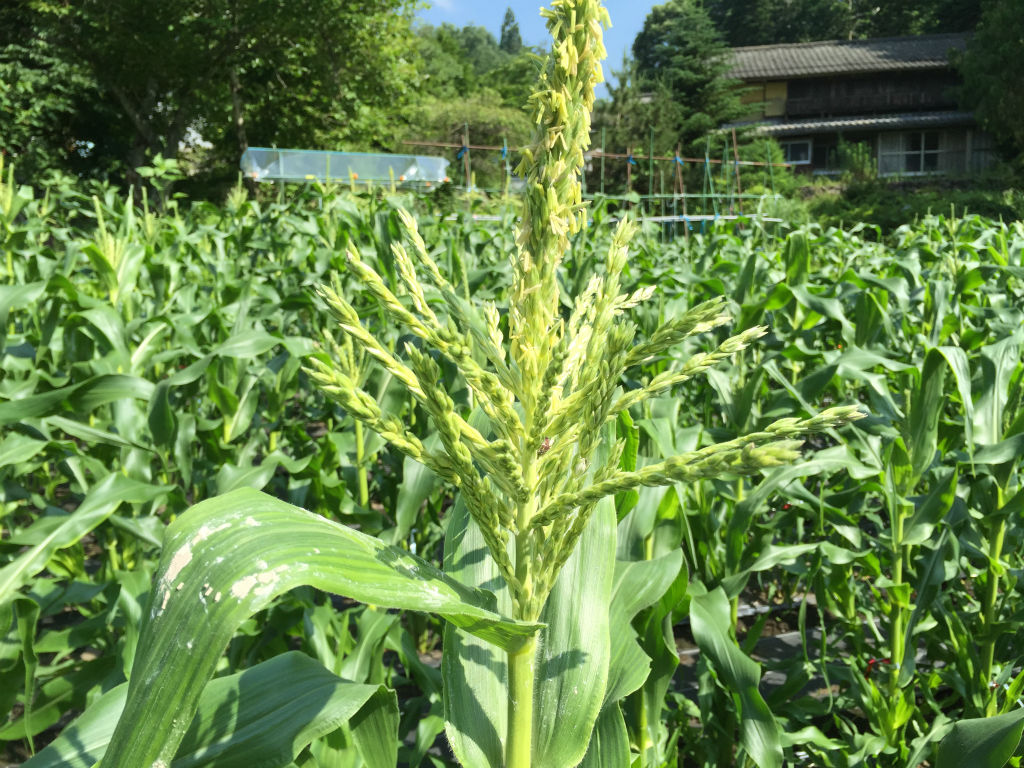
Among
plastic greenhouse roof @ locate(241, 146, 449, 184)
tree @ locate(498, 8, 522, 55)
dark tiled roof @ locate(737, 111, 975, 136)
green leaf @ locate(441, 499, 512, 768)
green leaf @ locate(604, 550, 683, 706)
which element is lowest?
green leaf @ locate(604, 550, 683, 706)

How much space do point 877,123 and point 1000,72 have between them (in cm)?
713

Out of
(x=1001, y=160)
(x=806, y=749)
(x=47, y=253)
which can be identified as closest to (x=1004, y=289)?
(x=806, y=749)

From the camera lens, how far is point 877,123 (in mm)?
35625

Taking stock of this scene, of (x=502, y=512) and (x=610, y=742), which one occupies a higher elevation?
(x=502, y=512)

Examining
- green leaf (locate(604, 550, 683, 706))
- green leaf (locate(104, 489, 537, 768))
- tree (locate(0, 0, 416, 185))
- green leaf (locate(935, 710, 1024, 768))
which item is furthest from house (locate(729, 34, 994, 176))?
green leaf (locate(104, 489, 537, 768))

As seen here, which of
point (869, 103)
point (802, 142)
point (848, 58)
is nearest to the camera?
point (802, 142)

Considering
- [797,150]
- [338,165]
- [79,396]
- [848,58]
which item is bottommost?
[79,396]

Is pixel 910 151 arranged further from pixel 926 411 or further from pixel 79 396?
pixel 79 396

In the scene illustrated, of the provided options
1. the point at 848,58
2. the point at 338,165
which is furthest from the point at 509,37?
the point at 338,165

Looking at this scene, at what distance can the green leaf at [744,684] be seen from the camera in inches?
62.8

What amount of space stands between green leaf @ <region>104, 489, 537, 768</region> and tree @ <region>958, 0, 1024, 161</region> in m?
31.4

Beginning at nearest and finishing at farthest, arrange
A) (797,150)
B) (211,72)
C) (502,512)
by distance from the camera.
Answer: (502,512) < (211,72) < (797,150)

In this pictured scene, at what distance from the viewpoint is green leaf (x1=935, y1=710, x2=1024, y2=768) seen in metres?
1.19

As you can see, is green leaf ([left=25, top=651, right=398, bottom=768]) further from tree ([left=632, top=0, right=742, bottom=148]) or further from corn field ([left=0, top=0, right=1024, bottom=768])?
tree ([left=632, top=0, right=742, bottom=148])
